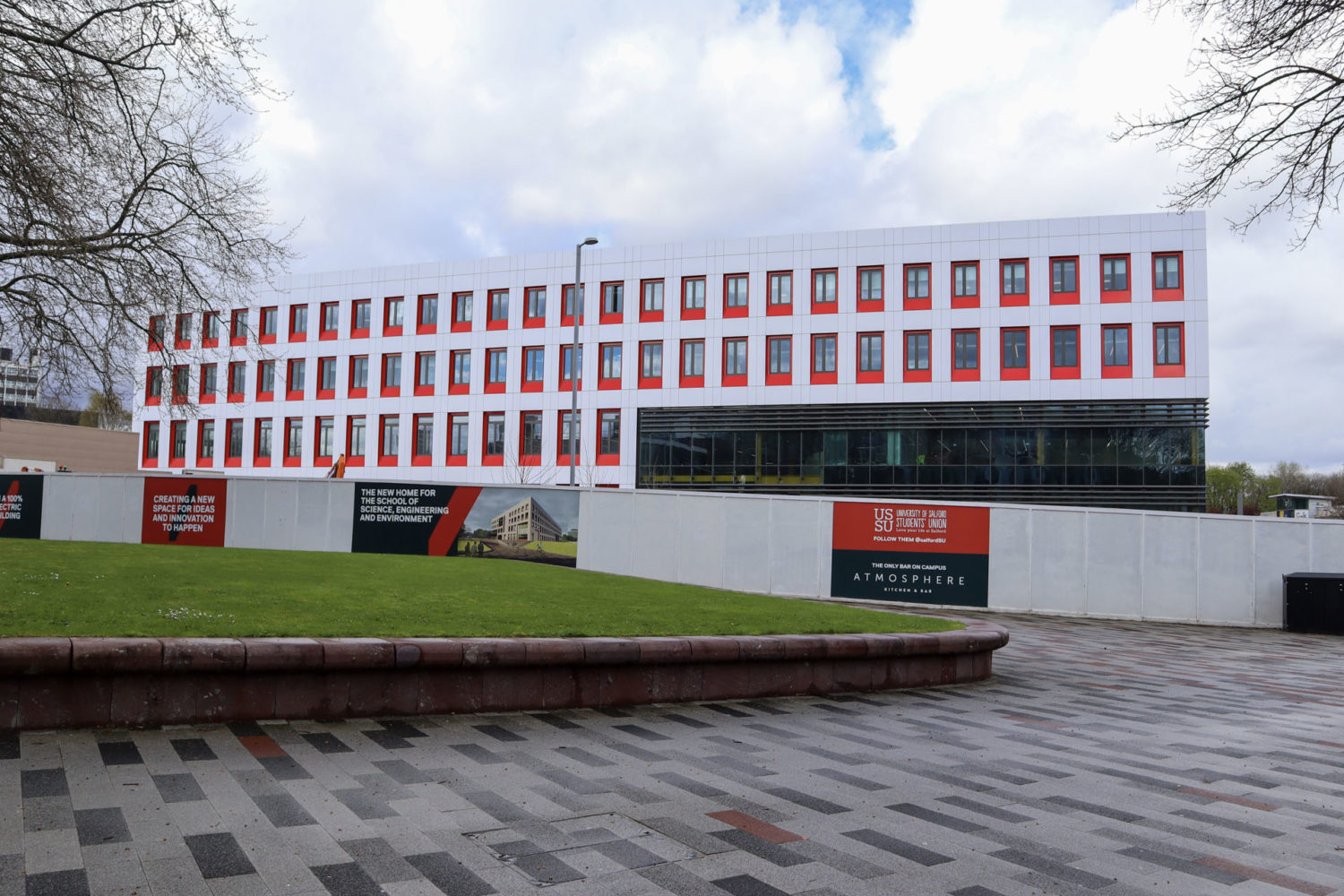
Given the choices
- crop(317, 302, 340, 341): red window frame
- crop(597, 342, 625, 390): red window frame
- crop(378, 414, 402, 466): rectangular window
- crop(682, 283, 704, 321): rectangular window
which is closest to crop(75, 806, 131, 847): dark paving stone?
crop(682, 283, 704, 321): rectangular window

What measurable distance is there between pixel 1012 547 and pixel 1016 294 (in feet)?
80.9

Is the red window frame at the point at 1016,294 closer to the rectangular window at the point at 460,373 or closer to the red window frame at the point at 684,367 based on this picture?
the red window frame at the point at 684,367

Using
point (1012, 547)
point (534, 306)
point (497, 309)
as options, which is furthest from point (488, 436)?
point (1012, 547)

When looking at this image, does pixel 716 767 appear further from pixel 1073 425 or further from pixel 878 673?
pixel 1073 425

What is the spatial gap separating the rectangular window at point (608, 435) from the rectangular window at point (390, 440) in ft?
38.4

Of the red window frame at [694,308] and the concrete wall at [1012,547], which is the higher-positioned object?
the red window frame at [694,308]

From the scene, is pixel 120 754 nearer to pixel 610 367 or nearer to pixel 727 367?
pixel 727 367

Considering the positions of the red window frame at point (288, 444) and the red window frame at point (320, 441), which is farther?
the red window frame at point (288, 444)

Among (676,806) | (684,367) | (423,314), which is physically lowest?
(676,806)

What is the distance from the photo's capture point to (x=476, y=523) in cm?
2147

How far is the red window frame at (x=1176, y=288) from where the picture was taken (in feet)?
132

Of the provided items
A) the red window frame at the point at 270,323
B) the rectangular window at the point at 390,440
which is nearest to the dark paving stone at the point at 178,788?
the rectangular window at the point at 390,440

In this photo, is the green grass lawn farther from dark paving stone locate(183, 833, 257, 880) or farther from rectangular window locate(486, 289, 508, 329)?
rectangular window locate(486, 289, 508, 329)

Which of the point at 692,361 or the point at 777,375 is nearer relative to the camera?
the point at 777,375
